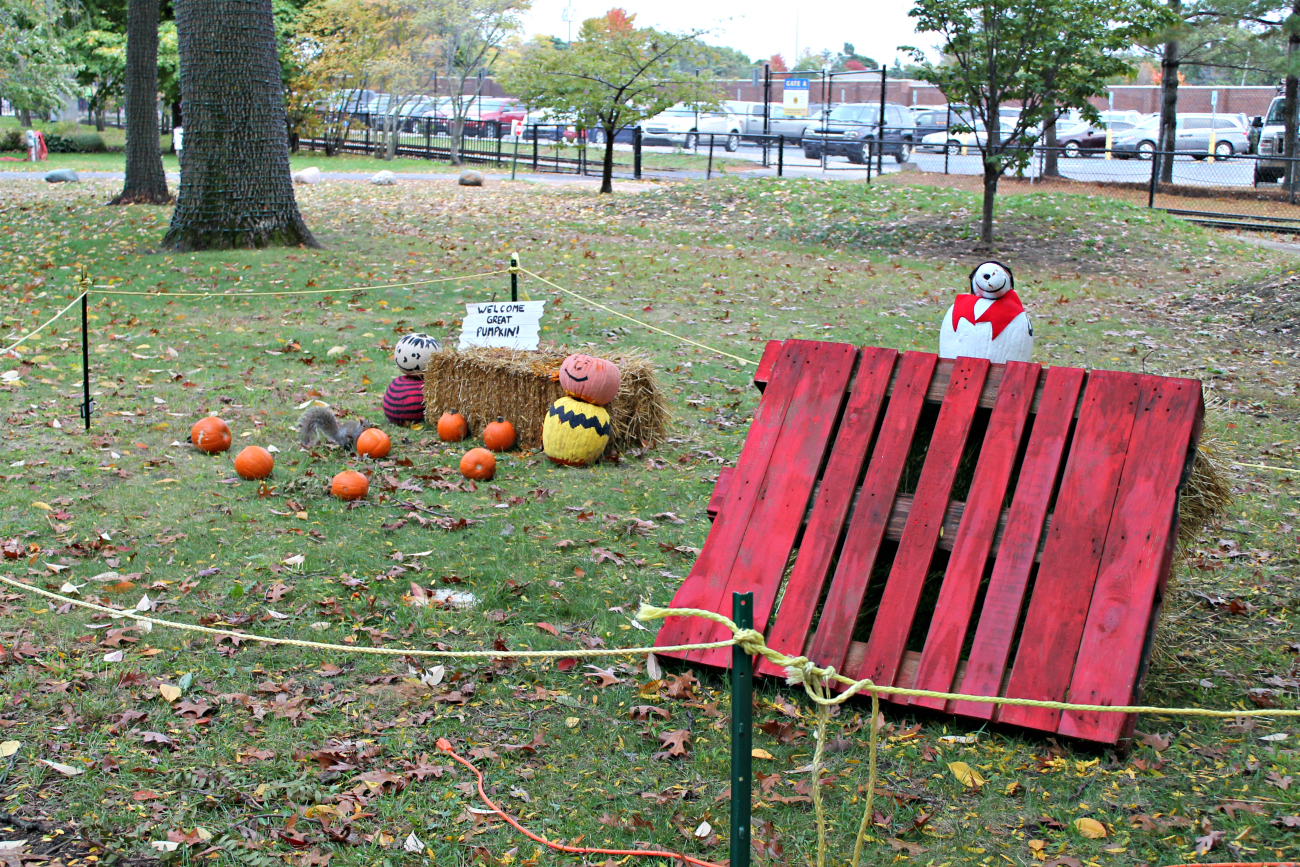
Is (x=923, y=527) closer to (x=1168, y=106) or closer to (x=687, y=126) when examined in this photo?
(x=1168, y=106)

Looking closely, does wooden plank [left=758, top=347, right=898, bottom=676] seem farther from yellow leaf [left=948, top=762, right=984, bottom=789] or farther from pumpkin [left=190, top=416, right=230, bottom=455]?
pumpkin [left=190, top=416, right=230, bottom=455]

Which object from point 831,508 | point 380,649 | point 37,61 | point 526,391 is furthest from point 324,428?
point 37,61

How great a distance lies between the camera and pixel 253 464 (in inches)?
257

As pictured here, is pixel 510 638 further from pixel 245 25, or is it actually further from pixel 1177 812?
pixel 245 25

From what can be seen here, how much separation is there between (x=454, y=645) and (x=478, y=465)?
7.50ft

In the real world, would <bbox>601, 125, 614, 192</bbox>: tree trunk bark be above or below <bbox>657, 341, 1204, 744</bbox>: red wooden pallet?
above

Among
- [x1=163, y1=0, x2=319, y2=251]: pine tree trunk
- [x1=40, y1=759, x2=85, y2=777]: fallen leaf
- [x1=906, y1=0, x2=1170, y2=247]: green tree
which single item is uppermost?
[x1=906, y1=0, x2=1170, y2=247]: green tree

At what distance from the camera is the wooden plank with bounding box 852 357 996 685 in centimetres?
399

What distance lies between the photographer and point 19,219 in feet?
58.4

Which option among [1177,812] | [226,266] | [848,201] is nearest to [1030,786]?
[1177,812]

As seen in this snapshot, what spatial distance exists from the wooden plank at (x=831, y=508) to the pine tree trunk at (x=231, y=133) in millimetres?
11863

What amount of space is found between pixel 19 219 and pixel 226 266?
275 inches

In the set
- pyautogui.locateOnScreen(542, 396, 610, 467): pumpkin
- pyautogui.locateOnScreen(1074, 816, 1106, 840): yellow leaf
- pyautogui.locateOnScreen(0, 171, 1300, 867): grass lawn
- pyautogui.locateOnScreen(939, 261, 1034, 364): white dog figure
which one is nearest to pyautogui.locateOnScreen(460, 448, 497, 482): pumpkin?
pyautogui.locateOnScreen(0, 171, 1300, 867): grass lawn

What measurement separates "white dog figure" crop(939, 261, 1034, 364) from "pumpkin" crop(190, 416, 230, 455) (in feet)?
15.3
